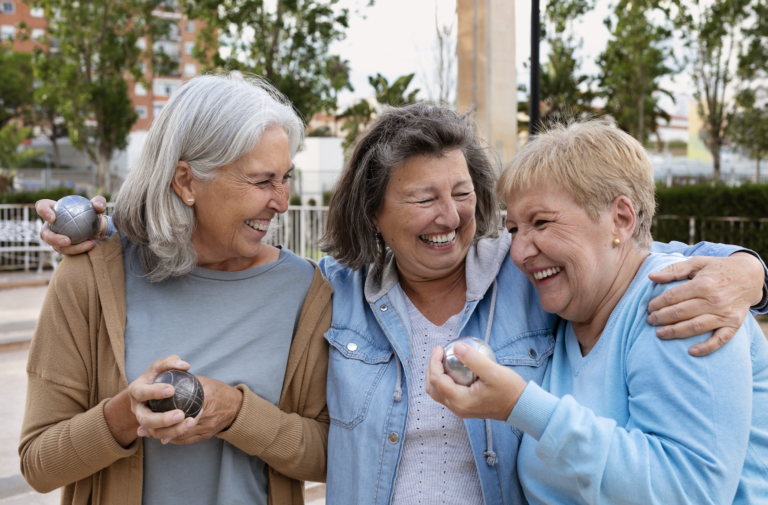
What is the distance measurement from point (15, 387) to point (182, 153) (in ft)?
20.5

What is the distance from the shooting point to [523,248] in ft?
6.39

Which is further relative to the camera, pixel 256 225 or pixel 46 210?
pixel 256 225

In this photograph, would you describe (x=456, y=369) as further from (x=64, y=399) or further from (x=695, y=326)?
(x=64, y=399)

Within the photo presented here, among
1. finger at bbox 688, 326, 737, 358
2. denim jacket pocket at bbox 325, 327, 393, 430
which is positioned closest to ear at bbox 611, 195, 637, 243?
finger at bbox 688, 326, 737, 358

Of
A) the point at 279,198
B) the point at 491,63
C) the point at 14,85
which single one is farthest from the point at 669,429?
the point at 14,85

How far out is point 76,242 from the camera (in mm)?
2156

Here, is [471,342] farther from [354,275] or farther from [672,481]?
[354,275]

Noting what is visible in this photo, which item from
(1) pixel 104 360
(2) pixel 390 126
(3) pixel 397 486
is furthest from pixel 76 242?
(3) pixel 397 486

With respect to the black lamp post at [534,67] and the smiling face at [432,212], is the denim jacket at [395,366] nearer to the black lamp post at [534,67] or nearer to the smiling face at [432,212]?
the smiling face at [432,212]

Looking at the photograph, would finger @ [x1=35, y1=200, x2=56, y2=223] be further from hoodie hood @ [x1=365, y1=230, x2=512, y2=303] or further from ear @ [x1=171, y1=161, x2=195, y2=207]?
hoodie hood @ [x1=365, y1=230, x2=512, y2=303]

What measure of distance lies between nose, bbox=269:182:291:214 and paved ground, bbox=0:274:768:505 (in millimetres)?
2981

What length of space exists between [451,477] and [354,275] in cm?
86

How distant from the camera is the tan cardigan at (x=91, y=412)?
6.54 feet

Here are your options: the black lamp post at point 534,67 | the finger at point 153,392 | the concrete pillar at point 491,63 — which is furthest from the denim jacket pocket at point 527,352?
the concrete pillar at point 491,63
